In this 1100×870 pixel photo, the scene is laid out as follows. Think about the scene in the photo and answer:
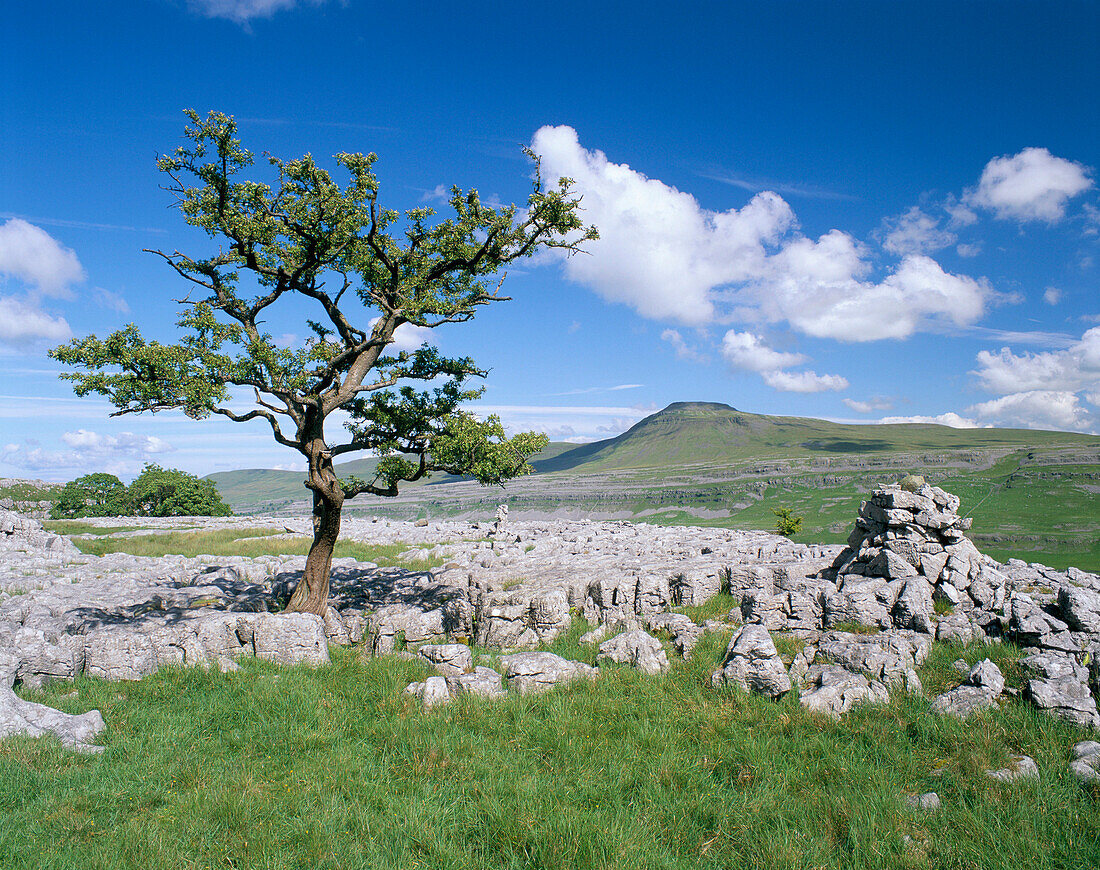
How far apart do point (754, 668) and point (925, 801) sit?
11.5 feet

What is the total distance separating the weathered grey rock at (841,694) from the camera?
28.2ft

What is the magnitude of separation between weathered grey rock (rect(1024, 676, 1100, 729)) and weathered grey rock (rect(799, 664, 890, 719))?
6.67 ft

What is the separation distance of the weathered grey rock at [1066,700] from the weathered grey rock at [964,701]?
558 millimetres

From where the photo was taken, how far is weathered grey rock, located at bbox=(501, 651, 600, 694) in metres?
10.1

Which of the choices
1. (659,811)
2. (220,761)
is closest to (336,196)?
(220,761)

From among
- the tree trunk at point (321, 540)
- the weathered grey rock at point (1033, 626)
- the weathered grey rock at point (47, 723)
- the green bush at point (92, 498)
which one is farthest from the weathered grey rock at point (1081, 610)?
the green bush at point (92, 498)

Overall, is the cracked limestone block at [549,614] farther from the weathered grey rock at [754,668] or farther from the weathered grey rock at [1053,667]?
the weathered grey rock at [1053,667]

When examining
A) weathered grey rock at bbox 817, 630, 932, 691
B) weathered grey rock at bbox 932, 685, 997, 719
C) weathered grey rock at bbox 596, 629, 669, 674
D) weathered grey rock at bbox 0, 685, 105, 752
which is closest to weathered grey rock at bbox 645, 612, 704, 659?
weathered grey rock at bbox 596, 629, 669, 674

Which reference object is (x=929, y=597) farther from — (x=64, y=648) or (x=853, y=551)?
(x=64, y=648)

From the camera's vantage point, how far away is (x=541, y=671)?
1030 cm

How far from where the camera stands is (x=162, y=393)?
1355cm

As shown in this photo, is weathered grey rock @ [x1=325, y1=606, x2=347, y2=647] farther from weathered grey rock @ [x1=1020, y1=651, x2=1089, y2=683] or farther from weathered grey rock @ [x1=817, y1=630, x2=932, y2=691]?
weathered grey rock @ [x1=1020, y1=651, x2=1089, y2=683]

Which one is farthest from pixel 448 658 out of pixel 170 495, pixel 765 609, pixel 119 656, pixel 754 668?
pixel 170 495

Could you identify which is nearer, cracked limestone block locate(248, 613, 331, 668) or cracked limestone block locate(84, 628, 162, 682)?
cracked limestone block locate(84, 628, 162, 682)
